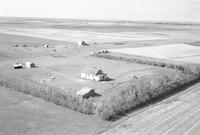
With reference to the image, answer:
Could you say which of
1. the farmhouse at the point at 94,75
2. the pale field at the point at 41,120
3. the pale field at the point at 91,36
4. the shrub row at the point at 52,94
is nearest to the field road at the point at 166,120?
the pale field at the point at 41,120

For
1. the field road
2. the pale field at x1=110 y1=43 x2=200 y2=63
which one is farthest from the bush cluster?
the pale field at x1=110 y1=43 x2=200 y2=63

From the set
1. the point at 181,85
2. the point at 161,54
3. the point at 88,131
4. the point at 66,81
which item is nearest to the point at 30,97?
the point at 66,81

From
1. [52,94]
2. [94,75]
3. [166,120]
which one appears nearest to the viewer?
[166,120]

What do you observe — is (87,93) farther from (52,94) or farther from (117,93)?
(52,94)

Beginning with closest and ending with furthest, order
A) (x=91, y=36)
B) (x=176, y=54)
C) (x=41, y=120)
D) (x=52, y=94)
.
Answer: (x=41, y=120), (x=52, y=94), (x=176, y=54), (x=91, y=36)

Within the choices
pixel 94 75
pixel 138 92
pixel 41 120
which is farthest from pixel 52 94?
pixel 138 92

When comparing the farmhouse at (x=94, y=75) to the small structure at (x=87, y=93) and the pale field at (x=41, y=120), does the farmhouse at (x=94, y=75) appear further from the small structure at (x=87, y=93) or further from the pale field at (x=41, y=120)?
the pale field at (x=41, y=120)

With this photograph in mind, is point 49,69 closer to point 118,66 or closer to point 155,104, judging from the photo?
point 118,66

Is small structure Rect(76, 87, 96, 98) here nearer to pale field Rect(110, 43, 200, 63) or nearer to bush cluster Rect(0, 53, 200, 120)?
bush cluster Rect(0, 53, 200, 120)
